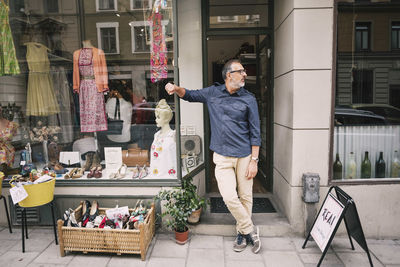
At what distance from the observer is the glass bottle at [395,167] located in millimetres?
3734

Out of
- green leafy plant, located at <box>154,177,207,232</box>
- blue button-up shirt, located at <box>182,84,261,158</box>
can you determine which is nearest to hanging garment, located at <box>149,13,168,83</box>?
blue button-up shirt, located at <box>182,84,261,158</box>

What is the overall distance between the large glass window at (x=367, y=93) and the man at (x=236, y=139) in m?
1.26

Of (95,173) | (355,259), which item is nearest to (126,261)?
(95,173)

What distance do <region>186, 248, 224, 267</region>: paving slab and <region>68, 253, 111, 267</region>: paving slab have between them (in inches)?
38.4

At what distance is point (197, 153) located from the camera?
176 inches

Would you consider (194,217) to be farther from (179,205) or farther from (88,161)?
(88,161)

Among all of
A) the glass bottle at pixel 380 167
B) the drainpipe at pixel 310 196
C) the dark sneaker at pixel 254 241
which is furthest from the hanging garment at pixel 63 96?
the glass bottle at pixel 380 167

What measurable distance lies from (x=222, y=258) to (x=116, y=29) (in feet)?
13.1

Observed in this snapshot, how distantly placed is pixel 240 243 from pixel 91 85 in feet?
11.1

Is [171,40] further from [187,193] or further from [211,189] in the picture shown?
[211,189]

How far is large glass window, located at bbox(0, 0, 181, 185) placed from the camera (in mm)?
4109

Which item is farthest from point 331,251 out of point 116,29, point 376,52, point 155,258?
point 116,29

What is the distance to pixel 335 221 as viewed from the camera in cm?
279

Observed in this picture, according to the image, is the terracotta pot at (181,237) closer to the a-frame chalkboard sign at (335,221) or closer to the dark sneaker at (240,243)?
the dark sneaker at (240,243)
